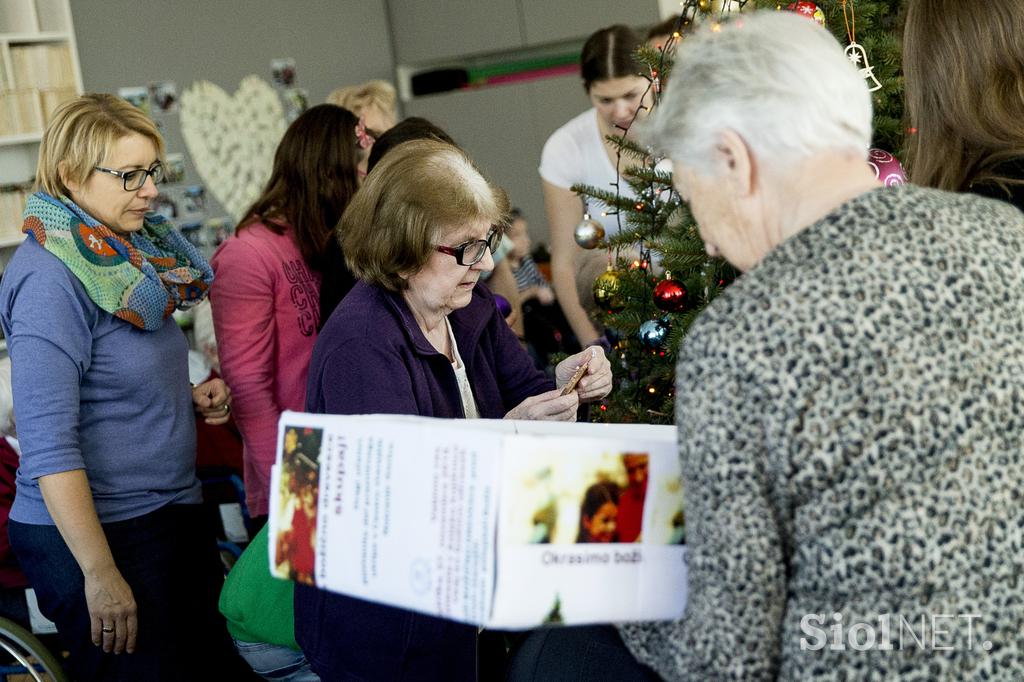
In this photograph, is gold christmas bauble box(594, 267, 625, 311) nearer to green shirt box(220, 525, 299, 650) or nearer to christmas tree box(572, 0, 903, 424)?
christmas tree box(572, 0, 903, 424)

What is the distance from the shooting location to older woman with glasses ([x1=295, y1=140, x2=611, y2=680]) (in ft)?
5.47

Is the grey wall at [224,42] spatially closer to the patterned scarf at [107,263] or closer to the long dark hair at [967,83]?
the patterned scarf at [107,263]

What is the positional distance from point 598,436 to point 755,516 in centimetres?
20

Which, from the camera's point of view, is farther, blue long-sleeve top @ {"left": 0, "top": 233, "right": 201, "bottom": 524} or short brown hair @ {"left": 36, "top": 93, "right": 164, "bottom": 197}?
short brown hair @ {"left": 36, "top": 93, "right": 164, "bottom": 197}

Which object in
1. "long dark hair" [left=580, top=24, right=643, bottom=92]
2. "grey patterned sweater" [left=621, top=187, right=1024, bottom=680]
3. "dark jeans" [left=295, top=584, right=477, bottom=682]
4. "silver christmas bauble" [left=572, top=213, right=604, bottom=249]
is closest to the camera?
"grey patterned sweater" [left=621, top=187, right=1024, bottom=680]

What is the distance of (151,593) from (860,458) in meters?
1.61

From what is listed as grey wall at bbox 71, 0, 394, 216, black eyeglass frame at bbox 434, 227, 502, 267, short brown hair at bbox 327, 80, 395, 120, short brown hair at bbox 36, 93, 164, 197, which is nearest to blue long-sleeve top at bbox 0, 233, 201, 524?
short brown hair at bbox 36, 93, 164, 197

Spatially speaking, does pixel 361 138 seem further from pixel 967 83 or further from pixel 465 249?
pixel 967 83

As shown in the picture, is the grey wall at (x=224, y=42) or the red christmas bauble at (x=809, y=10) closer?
the red christmas bauble at (x=809, y=10)

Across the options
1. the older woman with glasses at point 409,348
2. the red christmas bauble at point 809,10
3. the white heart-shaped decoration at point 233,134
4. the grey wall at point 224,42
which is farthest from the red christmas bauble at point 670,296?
the white heart-shaped decoration at point 233,134

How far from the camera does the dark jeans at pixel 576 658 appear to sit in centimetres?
151

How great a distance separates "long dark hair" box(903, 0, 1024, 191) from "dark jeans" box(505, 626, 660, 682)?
90 cm

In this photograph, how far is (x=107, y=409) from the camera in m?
2.12

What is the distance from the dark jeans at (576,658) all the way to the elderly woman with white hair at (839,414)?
0.40m
